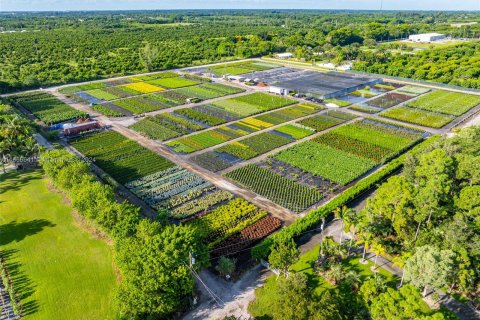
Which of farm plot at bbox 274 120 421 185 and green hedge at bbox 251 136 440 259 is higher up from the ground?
farm plot at bbox 274 120 421 185

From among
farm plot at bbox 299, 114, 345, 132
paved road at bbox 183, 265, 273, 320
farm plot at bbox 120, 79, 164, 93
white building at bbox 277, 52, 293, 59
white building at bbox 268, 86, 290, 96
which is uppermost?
white building at bbox 277, 52, 293, 59

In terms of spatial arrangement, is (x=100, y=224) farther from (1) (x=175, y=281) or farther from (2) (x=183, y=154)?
(2) (x=183, y=154)

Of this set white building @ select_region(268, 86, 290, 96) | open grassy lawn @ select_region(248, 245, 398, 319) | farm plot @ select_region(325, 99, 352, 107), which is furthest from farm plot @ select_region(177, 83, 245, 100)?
open grassy lawn @ select_region(248, 245, 398, 319)

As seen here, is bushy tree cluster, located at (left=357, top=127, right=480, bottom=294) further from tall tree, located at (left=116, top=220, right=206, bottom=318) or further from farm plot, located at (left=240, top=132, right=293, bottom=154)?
farm plot, located at (left=240, top=132, right=293, bottom=154)

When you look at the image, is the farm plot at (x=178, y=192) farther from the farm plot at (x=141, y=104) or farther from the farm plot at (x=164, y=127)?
the farm plot at (x=141, y=104)

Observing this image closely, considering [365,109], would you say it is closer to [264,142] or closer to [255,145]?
[264,142]

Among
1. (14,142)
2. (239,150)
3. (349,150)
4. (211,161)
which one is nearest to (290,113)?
(349,150)
